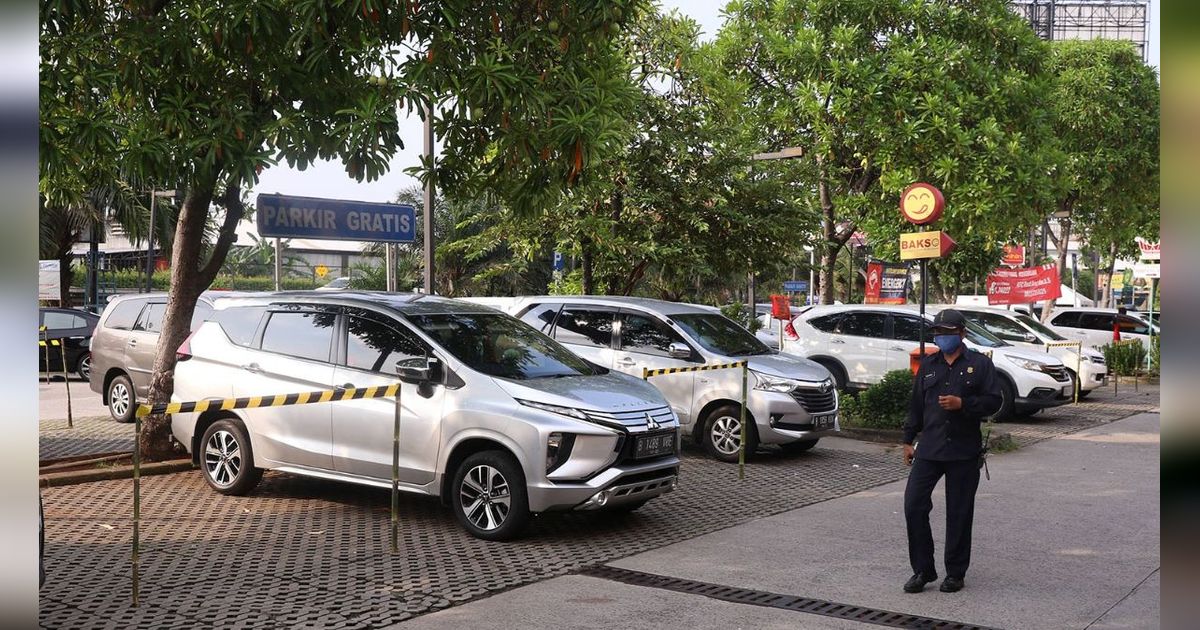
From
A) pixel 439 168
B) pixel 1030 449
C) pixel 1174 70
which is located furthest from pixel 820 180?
pixel 1174 70

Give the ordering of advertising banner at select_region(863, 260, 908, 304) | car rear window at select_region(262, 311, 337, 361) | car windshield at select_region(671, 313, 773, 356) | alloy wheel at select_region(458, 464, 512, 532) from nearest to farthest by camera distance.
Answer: alloy wheel at select_region(458, 464, 512, 532) → car rear window at select_region(262, 311, 337, 361) → car windshield at select_region(671, 313, 773, 356) → advertising banner at select_region(863, 260, 908, 304)

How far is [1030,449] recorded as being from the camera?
1414cm

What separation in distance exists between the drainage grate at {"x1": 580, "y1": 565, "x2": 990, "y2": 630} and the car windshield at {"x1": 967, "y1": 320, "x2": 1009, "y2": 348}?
11874mm

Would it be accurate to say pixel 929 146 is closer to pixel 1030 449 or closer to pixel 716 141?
pixel 716 141

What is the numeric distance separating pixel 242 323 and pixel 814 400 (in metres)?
6.26

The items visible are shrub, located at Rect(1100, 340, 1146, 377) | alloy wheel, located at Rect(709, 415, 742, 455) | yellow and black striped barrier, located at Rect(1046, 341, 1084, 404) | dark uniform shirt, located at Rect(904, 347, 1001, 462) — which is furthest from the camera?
shrub, located at Rect(1100, 340, 1146, 377)

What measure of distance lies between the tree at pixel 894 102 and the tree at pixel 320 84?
9740 mm

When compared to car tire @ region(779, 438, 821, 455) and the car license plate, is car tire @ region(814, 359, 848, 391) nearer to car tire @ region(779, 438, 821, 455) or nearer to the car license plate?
car tire @ region(779, 438, 821, 455)

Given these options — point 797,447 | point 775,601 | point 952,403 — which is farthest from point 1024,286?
point 775,601

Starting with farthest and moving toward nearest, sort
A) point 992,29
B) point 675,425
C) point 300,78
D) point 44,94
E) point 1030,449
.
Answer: point 992,29, point 1030,449, point 300,78, point 675,425, point 44,94

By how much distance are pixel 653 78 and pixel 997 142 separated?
22.0 ft

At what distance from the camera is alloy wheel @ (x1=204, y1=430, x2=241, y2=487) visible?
31.4 feet

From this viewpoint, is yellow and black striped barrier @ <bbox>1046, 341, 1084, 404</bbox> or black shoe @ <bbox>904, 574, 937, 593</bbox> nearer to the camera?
black shoe @ <bbox>904, 574, 937, 593</bbox>

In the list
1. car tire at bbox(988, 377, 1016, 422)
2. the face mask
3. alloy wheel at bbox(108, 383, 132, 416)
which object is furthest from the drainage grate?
car tire at bbox(988, 377, 1016, 422)
